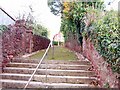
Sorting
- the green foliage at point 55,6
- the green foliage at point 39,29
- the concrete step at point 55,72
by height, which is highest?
the green foliage at point 55,6

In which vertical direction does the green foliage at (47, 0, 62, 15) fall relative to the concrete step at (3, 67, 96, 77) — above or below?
above

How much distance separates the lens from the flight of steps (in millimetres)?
5055

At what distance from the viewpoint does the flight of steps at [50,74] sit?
5.05m

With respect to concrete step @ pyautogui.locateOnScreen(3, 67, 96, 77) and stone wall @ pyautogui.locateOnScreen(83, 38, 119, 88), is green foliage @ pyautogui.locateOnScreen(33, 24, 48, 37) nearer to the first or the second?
concrete step @ pyautogui.locateOnScreen(3, 67, 96, 77)

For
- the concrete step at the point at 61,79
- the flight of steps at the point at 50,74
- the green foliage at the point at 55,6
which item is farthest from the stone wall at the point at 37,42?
the concrete step at the point at 61,79

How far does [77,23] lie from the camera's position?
9.00 meters

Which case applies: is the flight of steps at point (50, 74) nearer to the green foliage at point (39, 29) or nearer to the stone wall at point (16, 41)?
the stone wall at point (16, 41)

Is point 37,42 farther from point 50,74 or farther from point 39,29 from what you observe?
point 50,74

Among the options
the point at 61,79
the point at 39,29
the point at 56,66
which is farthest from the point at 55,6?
the point at 61,79

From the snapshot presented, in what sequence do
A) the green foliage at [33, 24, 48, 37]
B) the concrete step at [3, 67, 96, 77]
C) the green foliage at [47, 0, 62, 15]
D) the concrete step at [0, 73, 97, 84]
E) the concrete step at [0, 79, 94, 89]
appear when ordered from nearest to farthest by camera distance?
the concrete step at [0, 79, 94, 89]
the concrete step at [0, 73, 97, 84]
the concrete step at [3, 67, 96, 77]
the green foliage at [33, 24, 48, 37]
the green foliage at [47, 0, 62, 15]

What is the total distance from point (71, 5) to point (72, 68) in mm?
3986

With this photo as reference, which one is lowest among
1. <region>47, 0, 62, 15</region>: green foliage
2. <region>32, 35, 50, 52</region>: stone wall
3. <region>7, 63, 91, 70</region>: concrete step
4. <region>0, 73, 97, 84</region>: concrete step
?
<region>0, 73, 97, 84</region>: concrete step

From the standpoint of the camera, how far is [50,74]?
18.5 feet

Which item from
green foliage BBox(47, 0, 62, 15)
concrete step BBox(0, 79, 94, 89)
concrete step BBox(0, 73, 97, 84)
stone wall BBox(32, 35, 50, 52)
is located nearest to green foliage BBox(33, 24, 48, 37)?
stone wall BBox(32, 35, 50, 52)
